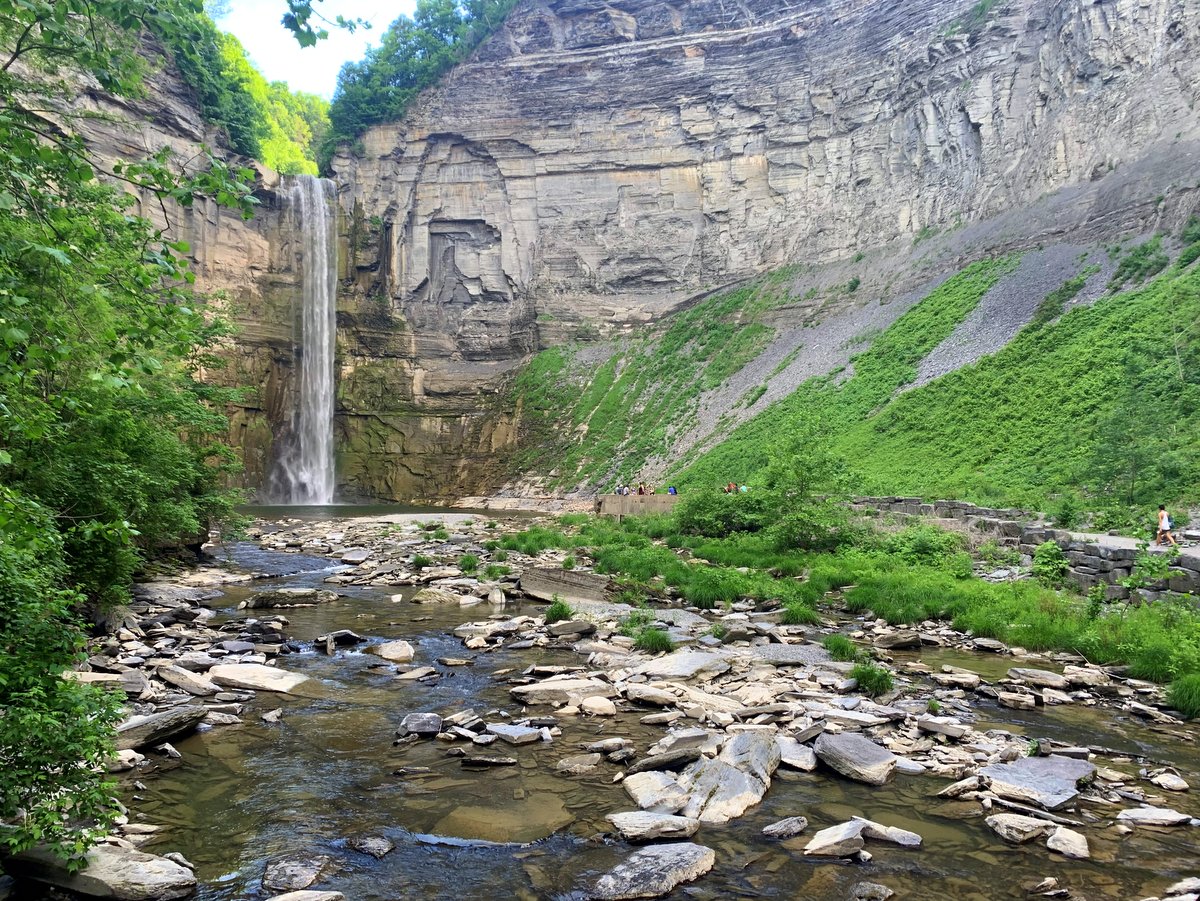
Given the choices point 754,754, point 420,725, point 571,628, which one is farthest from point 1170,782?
point 571,628

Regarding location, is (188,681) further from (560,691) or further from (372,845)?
(372,845)

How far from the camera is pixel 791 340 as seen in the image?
4962 centimetres

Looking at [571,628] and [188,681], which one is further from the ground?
[188,681]

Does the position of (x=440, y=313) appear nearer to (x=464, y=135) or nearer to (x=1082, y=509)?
(x=464, y=135)

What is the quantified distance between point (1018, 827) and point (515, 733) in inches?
179

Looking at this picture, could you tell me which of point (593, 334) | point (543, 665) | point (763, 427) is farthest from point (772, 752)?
point (593, 334)

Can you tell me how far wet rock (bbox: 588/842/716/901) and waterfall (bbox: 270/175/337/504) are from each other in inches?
2020

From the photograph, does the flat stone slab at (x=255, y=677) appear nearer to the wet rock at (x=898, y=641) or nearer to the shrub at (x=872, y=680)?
the shrub at (x=872, y=680)

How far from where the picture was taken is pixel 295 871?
5.09 m

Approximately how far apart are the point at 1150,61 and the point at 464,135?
154ft

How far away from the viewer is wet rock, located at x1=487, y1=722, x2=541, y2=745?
25.1 ft

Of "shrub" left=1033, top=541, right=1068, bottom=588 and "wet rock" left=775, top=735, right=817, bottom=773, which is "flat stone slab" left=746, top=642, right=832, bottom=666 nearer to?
"wet rock" left=775, top=735, right=817, bottom=773

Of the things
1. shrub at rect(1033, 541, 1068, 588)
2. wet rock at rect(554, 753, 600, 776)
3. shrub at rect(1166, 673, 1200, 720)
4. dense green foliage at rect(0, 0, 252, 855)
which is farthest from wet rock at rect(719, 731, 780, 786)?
shrub at rect(1033, 541, 1068, 588)

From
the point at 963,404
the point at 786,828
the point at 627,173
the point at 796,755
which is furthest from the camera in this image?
the point at 627,173
